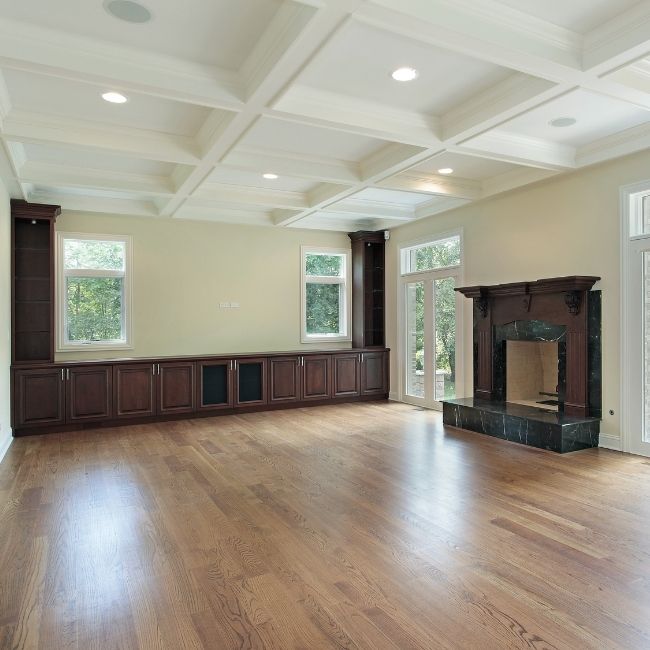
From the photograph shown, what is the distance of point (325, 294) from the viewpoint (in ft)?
28.1

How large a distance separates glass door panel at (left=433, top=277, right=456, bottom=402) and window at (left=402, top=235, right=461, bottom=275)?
0.85 ft

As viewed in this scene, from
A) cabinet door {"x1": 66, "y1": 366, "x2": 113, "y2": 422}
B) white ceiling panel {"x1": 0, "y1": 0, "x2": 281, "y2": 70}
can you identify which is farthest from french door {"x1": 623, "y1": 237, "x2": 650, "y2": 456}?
cabinet door {"x1": 66, "y1": 366, "x2": 113, "y2": 422}

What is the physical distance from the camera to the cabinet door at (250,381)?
725 centimetres

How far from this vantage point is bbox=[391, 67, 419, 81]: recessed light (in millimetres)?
3389

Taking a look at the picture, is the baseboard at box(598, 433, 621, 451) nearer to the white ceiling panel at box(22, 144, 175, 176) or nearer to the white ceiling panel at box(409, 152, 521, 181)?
the white ceiling panel at box(409, 152, 521, 181)

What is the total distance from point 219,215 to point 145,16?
15.5ft

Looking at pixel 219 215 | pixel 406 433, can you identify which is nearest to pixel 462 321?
pixel 406 433

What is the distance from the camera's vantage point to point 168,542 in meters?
3.01

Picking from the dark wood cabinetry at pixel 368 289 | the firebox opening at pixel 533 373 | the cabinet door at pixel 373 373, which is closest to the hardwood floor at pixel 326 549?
the firebox opening at pixel 533 373

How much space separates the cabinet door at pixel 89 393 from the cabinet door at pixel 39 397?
88mm

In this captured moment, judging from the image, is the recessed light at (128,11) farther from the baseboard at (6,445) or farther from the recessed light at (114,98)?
the baseboard at (6,445)

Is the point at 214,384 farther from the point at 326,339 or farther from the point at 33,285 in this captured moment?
the point at 33,285

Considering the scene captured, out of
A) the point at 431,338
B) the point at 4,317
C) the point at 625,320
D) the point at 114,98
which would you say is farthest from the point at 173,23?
the point at 431,338

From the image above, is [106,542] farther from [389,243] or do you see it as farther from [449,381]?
[389,243]
